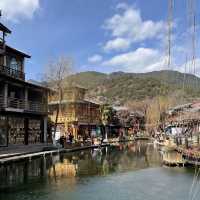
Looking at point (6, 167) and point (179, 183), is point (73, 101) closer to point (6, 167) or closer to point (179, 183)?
point (6, 167)

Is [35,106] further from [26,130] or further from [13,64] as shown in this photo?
[13,64]

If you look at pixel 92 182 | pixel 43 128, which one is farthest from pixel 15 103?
pixel 92 182

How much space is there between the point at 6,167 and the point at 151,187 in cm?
1196

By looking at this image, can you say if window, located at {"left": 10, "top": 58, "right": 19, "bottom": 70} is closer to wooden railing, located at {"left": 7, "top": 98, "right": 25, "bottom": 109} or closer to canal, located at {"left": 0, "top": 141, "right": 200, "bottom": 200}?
wooden railing, located at {"left": 7, "top": 98, "right": 25, "bottom": 109}

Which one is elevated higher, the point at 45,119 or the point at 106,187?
the point at 45,119

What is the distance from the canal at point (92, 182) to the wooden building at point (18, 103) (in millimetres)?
7444

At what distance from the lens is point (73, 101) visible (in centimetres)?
6788

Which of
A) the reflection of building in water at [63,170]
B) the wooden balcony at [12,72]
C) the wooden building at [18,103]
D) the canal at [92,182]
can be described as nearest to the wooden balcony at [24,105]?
the wooden building at [18,103]

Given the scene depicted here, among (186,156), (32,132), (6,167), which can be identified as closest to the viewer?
(6,167)

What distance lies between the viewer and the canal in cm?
1980

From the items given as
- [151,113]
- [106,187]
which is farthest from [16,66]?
[151,113]

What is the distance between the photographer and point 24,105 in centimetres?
4184

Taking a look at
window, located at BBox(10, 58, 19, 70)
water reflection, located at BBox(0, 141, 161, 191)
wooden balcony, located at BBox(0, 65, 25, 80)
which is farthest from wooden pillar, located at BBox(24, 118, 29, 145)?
water reflection, located at BBox(0, 141, 161, 191)

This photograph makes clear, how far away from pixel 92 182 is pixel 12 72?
22.5 meters
